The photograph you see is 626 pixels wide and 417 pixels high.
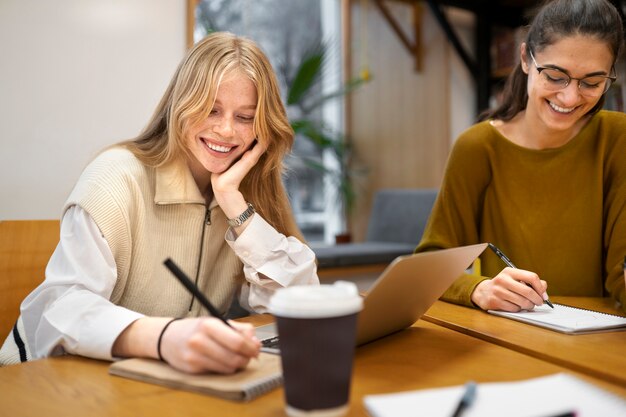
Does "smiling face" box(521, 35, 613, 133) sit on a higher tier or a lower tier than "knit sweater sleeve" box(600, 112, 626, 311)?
higher

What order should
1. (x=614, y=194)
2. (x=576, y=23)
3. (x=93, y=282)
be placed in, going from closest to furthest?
(x=93, y=282) → (x=576, y=23) → (x=614, y=194)

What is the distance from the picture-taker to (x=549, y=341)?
3.15 feet

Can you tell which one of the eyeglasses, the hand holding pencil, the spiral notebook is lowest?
the hand holding pencil

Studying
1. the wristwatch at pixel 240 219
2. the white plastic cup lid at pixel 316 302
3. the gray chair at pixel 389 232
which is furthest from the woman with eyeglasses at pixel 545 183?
the gray chair at pixel 389 232

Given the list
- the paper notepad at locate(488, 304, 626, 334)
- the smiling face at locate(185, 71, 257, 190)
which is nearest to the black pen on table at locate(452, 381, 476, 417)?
the paper notepad at locate(488, 304, 626, 334)

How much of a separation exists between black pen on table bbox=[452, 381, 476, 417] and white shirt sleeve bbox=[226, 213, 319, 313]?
0.66m

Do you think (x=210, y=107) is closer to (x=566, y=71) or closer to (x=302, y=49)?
(x=566, y=71)

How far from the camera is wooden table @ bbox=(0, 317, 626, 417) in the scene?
666 millimetres

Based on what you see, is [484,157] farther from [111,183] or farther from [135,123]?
[135,123]

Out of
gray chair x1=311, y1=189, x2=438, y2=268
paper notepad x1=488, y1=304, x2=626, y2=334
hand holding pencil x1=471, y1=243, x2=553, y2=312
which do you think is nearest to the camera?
paper notepad x1=488, y1=304, x2=626, y2=334

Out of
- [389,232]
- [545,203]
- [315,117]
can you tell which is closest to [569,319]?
[545,203]

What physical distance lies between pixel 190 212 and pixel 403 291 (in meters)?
0.56

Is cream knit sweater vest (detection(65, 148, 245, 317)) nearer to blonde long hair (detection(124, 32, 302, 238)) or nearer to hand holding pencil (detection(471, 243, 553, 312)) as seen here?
blonde long hair (detection(124, 32, 302, 238))

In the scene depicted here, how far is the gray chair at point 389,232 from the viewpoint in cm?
337
